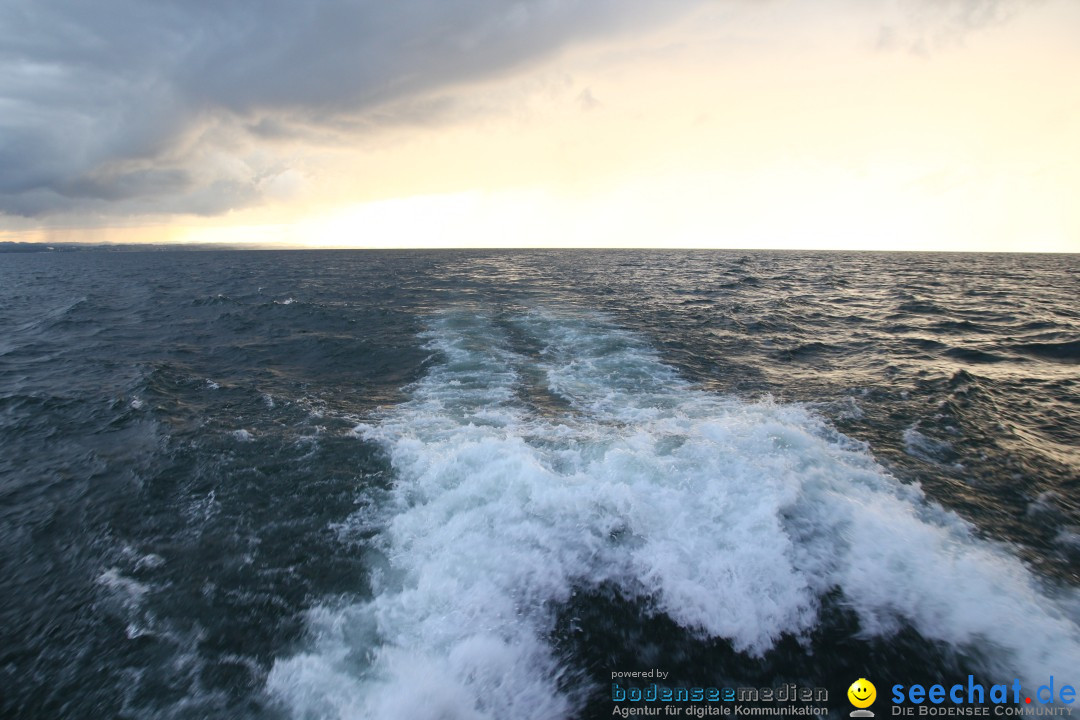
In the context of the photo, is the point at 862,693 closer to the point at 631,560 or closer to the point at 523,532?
the point at 631,560

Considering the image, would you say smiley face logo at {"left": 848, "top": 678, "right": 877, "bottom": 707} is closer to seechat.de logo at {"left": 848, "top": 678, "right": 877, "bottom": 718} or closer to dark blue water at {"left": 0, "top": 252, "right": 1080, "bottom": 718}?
seechat.de logo at {"left": 848, "top": 678, "right": 877, "bottom": 718}

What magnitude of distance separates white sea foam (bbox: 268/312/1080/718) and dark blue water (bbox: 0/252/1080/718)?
33 millimetres

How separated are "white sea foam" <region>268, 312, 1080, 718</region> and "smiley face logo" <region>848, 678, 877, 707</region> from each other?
0.58 metres

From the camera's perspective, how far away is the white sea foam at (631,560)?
433 cm

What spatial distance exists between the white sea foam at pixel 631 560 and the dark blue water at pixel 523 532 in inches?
1.3

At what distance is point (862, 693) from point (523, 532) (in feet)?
12.7

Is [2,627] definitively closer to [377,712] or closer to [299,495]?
[299,495]

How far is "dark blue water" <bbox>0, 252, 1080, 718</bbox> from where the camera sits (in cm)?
441

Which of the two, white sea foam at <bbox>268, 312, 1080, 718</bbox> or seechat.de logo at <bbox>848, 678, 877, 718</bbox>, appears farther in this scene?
white sea foam at <bbox>268, 312, 1080, 718</bbox>

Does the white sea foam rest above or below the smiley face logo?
Answer: above

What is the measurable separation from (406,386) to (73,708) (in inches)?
330

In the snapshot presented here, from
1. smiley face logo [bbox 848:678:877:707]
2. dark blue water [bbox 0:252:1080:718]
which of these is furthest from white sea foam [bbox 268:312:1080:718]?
smiley face logo [bbox 848:678:877:707]

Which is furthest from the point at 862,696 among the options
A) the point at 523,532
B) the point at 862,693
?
the point at 523,532

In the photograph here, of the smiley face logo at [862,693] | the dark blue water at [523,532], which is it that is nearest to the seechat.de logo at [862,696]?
the smiley face logo at [862,693]
